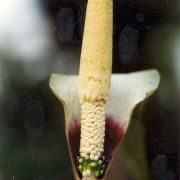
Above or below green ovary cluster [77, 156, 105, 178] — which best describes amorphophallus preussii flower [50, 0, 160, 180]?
above

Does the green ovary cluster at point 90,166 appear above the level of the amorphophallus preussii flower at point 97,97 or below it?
below

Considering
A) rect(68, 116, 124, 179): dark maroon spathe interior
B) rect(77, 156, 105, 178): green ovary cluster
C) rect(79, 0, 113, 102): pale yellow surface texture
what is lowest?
rect(77, 156, 105, 178): green ovary cluster

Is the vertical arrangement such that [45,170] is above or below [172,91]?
below

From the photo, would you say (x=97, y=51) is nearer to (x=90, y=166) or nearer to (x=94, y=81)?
(x=94, y=81)

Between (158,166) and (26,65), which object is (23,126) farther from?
(158,166)

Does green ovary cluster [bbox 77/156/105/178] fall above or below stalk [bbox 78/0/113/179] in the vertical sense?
below

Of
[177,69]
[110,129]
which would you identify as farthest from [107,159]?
[177,69]
